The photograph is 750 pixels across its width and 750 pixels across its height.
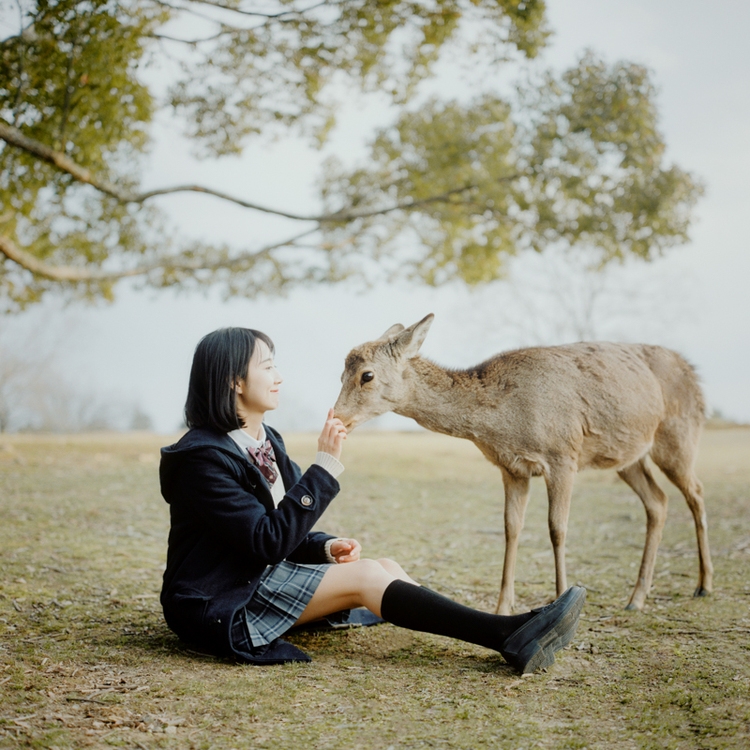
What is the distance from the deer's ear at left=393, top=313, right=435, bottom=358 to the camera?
436 centimetres

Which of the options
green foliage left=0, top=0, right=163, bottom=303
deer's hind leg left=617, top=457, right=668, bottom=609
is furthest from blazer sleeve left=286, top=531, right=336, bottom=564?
green foliage left=0, top=0, right=163, bottom=303

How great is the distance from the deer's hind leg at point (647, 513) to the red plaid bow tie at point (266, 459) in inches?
95.8

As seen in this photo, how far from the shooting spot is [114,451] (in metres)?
12.4

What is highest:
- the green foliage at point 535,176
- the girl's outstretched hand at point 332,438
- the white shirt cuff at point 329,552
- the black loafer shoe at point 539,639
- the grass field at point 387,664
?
the green foliage at point 535,176

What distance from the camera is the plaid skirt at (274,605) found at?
335 centimetres

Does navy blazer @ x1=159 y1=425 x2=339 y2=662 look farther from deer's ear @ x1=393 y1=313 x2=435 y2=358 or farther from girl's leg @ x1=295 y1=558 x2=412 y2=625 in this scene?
deer's ear @ x1=393 y1=313 x2=435 y2=358

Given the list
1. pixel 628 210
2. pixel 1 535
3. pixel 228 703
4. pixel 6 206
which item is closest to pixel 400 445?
pixel 628 210

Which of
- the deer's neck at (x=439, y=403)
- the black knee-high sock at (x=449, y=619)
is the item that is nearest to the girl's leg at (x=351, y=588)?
the black knee-high sock at (x=449, y=619)

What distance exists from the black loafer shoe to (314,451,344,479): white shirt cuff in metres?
1.03

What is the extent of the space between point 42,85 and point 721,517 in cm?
900

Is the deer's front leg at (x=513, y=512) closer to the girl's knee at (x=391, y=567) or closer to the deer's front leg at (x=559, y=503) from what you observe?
the deer's front leg at (x=559, y=503)

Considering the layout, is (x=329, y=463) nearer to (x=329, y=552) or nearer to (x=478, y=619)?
(x=329, y=552)

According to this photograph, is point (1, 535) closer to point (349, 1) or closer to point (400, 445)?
point (349, 1)

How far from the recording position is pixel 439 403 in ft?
14.6
